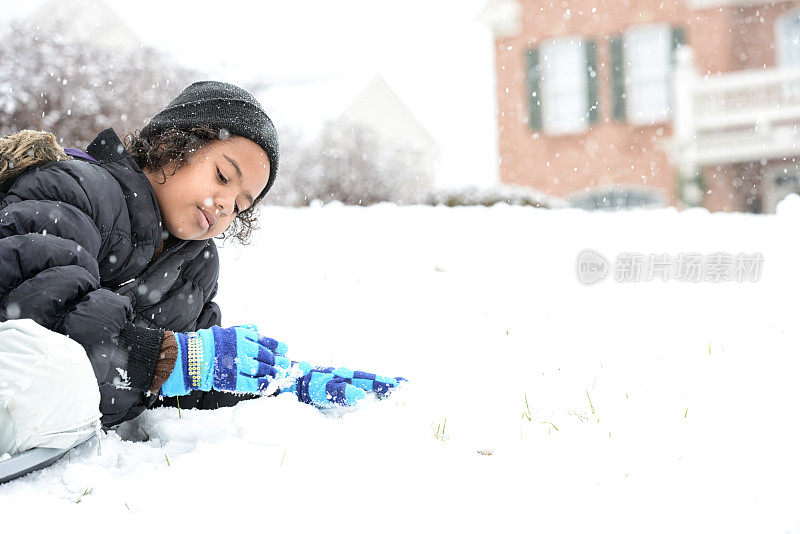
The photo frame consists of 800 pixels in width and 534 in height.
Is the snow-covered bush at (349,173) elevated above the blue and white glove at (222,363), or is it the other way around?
the snow-covered bush at (349,173)

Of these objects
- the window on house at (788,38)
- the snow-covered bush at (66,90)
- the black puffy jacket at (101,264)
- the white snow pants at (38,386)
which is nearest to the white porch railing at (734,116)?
the window on house at (788,38)

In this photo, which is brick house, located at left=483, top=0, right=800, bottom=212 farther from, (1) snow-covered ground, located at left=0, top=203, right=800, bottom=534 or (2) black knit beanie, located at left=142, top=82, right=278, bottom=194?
(2) black knit beanie, located at left=142, top=82, right=278, bottom=194

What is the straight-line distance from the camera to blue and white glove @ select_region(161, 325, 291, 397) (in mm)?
1965

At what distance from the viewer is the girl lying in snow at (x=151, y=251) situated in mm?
1806

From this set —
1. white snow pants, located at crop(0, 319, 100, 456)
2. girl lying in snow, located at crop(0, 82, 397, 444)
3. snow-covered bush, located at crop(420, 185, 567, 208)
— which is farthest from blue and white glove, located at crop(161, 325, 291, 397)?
snow-covered bush, located at crop(420, 185, 567, 208)

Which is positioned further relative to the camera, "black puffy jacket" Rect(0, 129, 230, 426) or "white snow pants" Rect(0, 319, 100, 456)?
"black puffy jacket" Rect(0, 129, 230, 426)

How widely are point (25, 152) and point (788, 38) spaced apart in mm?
14564

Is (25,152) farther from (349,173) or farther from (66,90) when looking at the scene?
(349,173)

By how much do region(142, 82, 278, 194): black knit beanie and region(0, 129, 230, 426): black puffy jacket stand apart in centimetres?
22

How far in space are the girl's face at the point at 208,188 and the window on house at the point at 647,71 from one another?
11760 millimetres

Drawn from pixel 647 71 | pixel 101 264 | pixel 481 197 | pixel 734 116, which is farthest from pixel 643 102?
pixel 101 264

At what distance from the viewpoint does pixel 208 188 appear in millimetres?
2354

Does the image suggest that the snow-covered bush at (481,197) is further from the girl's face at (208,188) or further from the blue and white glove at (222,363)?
the blue and white glove at (222,363)

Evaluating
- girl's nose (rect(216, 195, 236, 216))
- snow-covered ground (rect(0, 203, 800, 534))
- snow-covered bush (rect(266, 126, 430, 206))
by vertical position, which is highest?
snow-covered bush (rect(266, 126, 430, 206))
